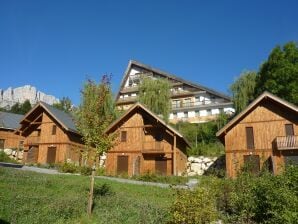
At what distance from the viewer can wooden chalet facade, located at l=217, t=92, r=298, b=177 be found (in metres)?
28.2

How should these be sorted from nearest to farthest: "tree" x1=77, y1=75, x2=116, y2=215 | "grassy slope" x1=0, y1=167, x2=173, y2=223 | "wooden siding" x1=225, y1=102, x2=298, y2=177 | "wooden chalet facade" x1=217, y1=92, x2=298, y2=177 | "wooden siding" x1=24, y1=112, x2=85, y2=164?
"grassy slope" x1=0, y1=167, x2=173, y2=223 < "tree" x1=77, y1=75, x2=116, y2=215 < "wooden chalet facade" x1=217, y1=92, x2=298, y2=177 < "wooden siding" x1=225, y1=102, x2=298, y2=177 < "wooden siding" x1=24, y1=112, x2=85, y2=164

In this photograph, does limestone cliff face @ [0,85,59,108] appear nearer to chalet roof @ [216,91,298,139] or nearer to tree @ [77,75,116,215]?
chalet roof @ [216,91,298,139]

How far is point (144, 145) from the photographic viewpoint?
3378cm

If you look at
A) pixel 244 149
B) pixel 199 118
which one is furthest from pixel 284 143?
pixel 199 118

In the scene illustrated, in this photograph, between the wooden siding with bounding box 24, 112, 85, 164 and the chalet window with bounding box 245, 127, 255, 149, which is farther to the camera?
the wooden siding with bounding box 24, 112, 85, 164

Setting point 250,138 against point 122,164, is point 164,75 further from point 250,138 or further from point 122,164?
point 250,138

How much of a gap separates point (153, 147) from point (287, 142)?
12514mm

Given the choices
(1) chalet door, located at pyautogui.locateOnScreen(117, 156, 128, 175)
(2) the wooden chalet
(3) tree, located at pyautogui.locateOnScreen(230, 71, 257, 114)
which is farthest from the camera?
(2) the wooden chalet

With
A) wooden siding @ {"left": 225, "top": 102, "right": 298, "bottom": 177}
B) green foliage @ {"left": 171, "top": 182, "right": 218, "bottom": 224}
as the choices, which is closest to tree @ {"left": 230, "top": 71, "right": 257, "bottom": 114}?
wooden siding @ {"left": 225, "top": 102, "right": 298, "bottom": 177}

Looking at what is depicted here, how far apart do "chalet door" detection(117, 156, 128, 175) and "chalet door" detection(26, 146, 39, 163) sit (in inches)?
471

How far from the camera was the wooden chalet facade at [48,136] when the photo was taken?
37906mm

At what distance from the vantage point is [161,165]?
33.7 metres


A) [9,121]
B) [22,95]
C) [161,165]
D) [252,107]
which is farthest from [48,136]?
[22,95]

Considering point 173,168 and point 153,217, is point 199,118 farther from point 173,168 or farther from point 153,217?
point 153,217
